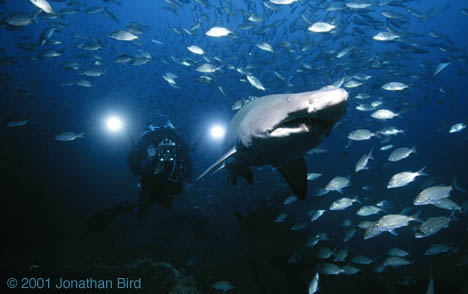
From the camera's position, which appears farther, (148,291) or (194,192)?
(194,192)

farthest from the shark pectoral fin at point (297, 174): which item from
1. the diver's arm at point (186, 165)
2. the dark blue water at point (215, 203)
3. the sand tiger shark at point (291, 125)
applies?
the diver's arm at point (186, 165)

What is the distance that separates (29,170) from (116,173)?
16.0 ft

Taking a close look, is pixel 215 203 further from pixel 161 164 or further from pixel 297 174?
pixel 297 174

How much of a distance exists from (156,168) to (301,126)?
4485mm

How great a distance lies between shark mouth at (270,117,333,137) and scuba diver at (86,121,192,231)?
380cm

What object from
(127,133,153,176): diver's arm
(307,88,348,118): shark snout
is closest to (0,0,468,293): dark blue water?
(127,133,153,176): diver's arm

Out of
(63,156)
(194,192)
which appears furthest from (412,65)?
(63,156)

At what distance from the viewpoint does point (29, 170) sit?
14.6 m

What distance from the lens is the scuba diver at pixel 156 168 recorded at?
238 inches

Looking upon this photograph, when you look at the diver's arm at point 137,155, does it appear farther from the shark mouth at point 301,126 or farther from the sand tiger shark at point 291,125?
the shark mouth at point 301,126

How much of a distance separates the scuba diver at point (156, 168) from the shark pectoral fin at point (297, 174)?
9.68 ft

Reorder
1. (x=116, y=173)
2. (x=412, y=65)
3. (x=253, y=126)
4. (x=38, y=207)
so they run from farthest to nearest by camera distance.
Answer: (x=412, y=65), (x=116, y=173), (x=38, y=207), (x=253, y=126)

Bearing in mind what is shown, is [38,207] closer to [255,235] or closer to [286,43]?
[255,235]

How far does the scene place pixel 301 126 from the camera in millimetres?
2156
